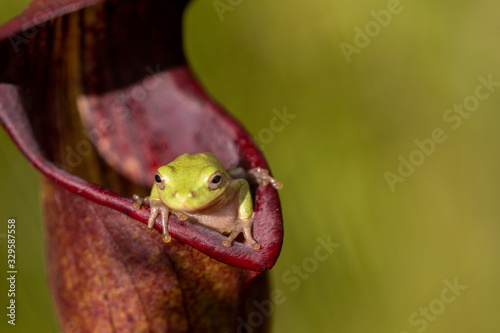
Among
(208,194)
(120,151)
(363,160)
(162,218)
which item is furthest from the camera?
(363,160)

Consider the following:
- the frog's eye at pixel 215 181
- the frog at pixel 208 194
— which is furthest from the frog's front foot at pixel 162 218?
the frog's eye at pixel 215 181

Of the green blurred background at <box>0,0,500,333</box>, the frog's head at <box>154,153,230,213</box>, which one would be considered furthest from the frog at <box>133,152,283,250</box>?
the green blurred background at <box>0,0,500,333</box>

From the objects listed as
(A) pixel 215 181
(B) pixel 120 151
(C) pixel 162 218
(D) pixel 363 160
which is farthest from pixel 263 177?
(D) pixel 363 160

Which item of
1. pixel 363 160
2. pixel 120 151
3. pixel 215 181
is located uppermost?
pixel 215 181

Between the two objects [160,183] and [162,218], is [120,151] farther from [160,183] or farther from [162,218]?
[162,218]

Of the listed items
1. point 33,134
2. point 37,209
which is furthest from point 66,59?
point 37,209
